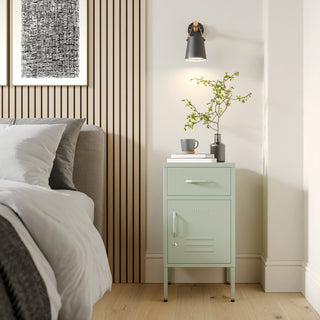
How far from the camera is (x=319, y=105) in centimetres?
226

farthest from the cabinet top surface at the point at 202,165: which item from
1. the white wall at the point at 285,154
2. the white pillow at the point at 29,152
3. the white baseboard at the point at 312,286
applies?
the white baseboard at the point at 312,286

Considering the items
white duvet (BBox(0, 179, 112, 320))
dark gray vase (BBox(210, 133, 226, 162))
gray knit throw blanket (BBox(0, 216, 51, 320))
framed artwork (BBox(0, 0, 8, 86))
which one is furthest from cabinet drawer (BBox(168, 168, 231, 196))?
framed artwork (BBox(0, 0, 8, 86))

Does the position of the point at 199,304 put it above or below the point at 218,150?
below

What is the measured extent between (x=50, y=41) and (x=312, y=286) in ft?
7.46

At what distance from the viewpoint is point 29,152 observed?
2.17m

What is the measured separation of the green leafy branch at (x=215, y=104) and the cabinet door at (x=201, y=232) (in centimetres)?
57

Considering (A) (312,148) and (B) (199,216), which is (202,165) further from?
(A) (312,148)

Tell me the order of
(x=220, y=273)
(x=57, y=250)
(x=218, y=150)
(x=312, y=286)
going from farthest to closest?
(x=220, y=273) → (x=218, y=150) → (x=312, y=286) → (x=57, y=250)

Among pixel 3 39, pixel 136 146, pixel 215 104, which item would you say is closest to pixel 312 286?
pixel 215 104

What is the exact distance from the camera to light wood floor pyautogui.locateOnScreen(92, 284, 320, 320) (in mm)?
2176

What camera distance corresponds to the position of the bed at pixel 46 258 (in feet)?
3.70

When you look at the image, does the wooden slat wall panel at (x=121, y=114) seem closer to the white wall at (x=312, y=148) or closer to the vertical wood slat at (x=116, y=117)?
the vertical wood slat at (x=116, y=117)

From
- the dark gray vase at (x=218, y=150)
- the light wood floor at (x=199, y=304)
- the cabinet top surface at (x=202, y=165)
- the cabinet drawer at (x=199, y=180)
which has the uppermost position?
the dark gray vase at (x=218, y=150)

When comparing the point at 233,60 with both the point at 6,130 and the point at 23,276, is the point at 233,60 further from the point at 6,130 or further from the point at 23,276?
the point at 23,276
